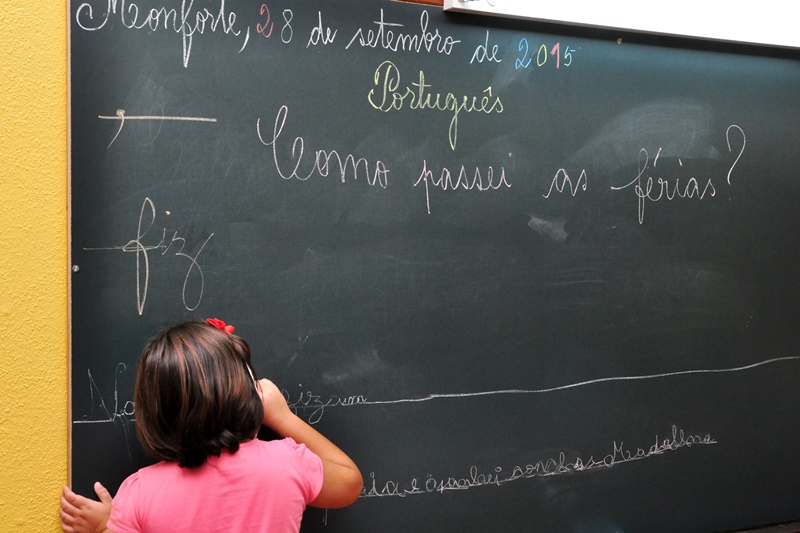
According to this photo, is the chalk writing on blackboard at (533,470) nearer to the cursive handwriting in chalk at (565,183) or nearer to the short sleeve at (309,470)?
the short sleeve at (309,470)

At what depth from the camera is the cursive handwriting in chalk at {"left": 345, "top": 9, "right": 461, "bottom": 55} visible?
193 cm

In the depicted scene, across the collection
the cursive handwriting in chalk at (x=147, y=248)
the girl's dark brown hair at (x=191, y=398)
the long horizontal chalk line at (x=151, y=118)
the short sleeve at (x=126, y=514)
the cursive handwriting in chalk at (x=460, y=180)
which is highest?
the long horizontal chalk line at (x=151, y=118)

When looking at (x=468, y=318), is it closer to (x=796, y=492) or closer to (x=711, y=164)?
(x=711, y=164)

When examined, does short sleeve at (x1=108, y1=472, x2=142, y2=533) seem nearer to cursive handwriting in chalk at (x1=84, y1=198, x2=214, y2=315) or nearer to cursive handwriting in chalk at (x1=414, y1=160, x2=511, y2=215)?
cursive handwriting in chalk at (x1=84, y1=198, x2=214, y2=315)

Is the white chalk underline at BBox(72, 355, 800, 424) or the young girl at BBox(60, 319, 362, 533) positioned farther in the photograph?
the white chalk underline at BBox(72, 355, 800, 424)

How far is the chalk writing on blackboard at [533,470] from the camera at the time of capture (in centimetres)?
205

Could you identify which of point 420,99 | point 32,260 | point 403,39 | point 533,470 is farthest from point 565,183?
point 32,260

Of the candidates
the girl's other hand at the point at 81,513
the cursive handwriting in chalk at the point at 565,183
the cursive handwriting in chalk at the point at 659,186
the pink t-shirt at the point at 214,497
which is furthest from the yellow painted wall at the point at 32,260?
the cursive handwriting in chalk at the point at 659,186

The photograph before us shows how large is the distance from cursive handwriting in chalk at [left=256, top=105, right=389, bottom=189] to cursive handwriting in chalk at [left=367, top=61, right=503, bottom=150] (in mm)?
155

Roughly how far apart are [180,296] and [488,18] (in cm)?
108

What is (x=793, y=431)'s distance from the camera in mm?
2520

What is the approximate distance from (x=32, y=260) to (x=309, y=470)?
0.77 meters

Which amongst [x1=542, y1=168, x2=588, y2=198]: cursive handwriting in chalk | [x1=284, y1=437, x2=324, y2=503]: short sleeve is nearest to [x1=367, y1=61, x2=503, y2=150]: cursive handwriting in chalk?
[x1=542, y1=168, x2=588, y2=198]: cursive handwriting in chalk

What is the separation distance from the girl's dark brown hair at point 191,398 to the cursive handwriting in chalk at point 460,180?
31.6 inches
